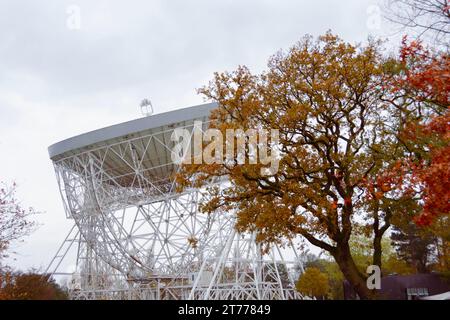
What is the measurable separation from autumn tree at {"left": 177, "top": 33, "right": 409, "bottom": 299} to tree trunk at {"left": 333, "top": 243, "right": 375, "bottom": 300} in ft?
0.09

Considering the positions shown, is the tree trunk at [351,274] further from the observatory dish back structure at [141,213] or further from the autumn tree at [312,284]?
the autumn tree at [312,284]

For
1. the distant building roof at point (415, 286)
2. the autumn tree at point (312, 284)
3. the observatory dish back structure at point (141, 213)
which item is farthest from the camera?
the autumn tree at point (312, 284)

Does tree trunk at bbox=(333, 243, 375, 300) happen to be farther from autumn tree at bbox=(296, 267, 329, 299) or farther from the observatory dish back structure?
autumn tree at bbox=(296, 267, 329, 299)

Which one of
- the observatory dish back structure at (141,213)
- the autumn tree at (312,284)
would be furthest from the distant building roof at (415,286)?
the observatory dish back structure at (141,213)

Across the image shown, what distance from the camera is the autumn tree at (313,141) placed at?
14.0 metres

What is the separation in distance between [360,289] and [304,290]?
28.5 m

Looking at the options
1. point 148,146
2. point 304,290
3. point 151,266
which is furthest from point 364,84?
point 304,290

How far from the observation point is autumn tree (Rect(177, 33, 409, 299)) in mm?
13984

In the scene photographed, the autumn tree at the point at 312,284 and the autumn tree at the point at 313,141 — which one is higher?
the autumn tree at the point at 313,141

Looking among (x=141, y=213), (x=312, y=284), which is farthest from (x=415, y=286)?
(x=141, y=213)

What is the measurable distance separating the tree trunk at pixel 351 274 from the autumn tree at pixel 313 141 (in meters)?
0.03

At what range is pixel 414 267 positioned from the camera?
53188 millimetres

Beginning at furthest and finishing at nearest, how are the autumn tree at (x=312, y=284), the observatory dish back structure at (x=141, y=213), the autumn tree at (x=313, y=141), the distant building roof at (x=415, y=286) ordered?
the autumn tree at (x=312, y=284) → the distant building roof at (x=415, y=286) → the observatory dish back structure at (x=141, y=213) → the autumn tree at (x=313, y=141)

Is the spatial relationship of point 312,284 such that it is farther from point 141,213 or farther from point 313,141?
point 313,141
